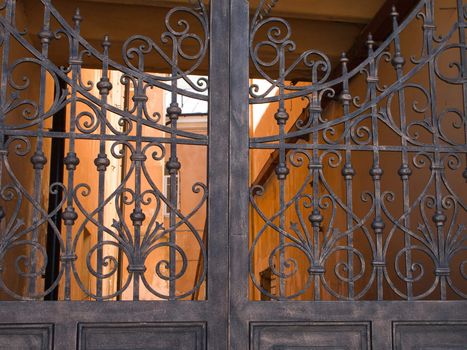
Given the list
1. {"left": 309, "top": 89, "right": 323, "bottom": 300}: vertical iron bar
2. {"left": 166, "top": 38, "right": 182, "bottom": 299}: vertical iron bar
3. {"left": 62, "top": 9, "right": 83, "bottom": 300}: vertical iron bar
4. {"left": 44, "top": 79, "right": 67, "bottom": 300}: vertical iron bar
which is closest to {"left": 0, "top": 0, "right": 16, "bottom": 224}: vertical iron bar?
{"left": 62, "top": 9, "right": 83, "bottom": 300}: vertical iron bar

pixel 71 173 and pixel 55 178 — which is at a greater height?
pixel 55 178

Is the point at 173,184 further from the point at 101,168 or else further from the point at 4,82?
the point at 4,82

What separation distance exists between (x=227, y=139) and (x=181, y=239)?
1959 centimetres

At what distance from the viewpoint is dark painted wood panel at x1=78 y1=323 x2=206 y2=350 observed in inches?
124

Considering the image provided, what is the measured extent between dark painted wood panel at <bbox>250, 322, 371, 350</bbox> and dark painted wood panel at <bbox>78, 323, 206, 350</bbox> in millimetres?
269

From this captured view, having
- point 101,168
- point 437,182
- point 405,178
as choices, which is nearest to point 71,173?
point 101,168

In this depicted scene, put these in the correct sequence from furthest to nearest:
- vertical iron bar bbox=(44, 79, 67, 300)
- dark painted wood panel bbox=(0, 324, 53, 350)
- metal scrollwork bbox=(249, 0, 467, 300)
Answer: vertical iron bar bbox=(44, 79, 67, 300)
metal scrollwork bbox=(249, 0, 467, 300)
dark painted wood panel bbox=(0, 324, 53, 350)

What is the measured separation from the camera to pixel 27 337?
10.2 ft

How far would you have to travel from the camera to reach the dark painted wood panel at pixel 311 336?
326cm

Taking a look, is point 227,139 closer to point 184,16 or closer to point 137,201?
point 137,201

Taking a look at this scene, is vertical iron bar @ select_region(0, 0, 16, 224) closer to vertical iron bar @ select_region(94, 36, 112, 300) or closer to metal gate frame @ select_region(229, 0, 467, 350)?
vertical iron bar @ select_region(94, 36, 112, 300)

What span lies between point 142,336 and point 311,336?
0.78 metres

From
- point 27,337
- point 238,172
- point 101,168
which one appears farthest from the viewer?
point 238,172

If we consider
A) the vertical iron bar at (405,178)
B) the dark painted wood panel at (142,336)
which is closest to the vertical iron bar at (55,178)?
the dark painted wood panel at (142,336)
